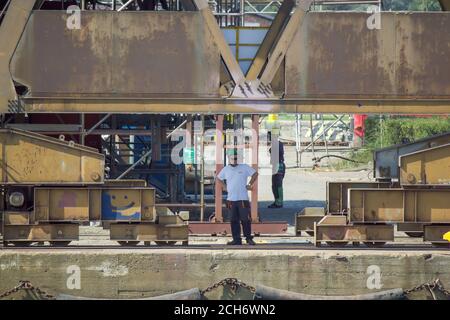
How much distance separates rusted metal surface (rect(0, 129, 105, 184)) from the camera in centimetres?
1490

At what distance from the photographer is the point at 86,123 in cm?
2170

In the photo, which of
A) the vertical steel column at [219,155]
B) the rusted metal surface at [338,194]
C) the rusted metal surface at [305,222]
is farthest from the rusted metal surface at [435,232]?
the vertical steel column at [219,155]

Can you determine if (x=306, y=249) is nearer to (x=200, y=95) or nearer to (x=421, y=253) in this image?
(x=421, y=253)

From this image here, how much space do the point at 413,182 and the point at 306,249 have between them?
1988 mm

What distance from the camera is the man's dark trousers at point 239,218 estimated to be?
51.0 feet

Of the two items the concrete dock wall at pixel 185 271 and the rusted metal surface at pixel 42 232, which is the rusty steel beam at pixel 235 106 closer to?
the rusted metal surface at pixel 42 232

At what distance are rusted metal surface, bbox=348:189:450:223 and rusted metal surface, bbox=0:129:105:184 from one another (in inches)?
156

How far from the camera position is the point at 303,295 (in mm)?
13445

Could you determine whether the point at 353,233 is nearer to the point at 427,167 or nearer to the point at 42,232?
the point at 427,167

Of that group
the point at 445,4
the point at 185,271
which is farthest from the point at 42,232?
the point at 445,4

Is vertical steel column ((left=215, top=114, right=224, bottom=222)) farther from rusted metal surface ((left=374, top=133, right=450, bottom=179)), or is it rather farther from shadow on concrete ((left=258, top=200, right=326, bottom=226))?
shadow on concrete ((left=258, top=200, right=326, bottom=226))

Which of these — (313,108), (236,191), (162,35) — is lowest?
(236,191)
